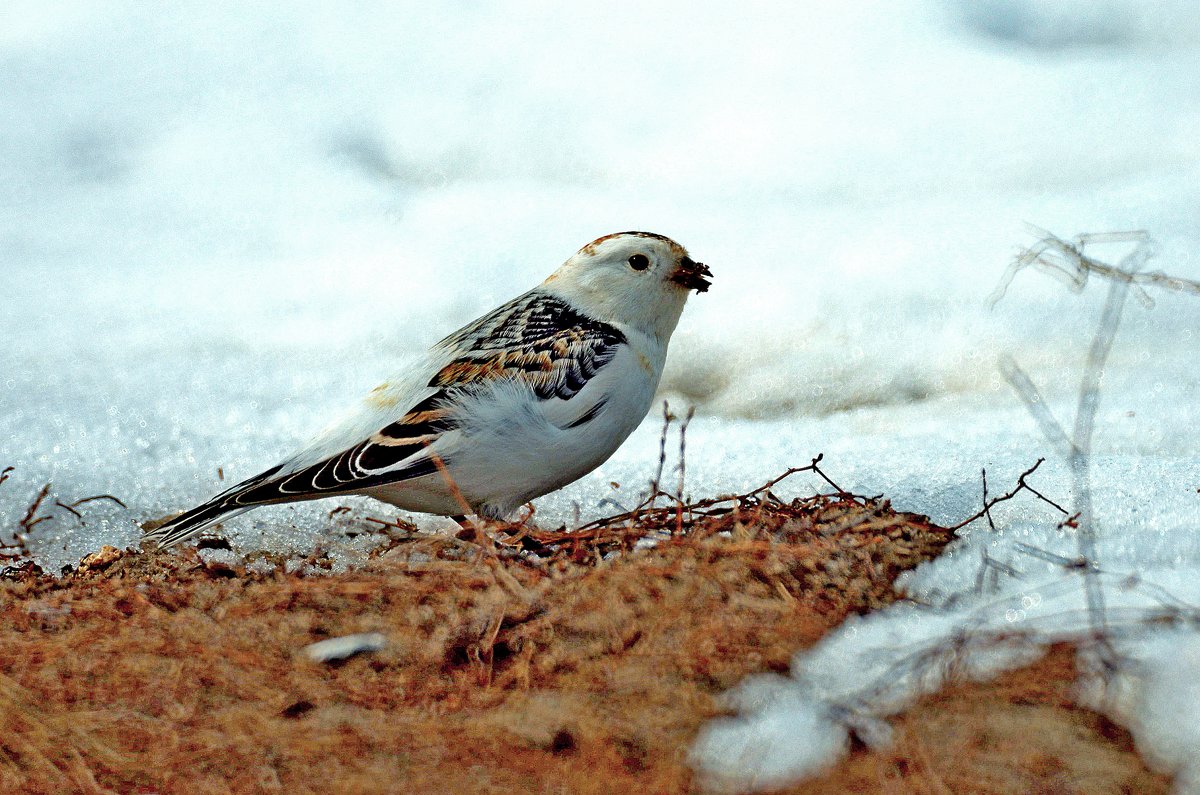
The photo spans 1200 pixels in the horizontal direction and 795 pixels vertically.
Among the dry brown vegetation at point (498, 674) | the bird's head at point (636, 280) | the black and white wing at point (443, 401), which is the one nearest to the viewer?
the dry brown vegetation at point (498, 674)

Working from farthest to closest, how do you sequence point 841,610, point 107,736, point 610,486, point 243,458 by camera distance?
1. point 243,458
2. point 610,486
3. point 841,610
4. point 107,736

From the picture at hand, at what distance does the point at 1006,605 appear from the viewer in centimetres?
281

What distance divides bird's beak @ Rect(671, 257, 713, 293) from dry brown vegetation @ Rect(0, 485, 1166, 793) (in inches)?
41.3

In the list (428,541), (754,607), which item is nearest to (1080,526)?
(754,607)

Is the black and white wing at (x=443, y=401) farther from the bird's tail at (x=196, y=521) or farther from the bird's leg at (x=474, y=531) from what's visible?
the bird's leg at (x=474, y=531)

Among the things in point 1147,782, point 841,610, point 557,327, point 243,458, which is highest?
point 557,327

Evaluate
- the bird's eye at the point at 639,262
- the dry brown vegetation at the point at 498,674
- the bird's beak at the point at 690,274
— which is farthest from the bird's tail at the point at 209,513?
the bird's beak at the point at 690,274

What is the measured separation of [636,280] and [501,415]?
790 millimetres

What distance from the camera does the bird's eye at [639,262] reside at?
438 cm

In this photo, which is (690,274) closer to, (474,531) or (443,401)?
(443,401)

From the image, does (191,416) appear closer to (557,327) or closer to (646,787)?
(557,327)

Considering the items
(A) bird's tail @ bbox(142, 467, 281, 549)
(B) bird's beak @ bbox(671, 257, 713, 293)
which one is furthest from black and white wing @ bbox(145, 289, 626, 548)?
(B) bird's beak @ bbox(671, 257, 713, 293)

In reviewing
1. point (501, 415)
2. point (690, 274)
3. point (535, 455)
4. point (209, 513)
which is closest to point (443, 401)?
point (501, 415)

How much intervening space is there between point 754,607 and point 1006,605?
59cm
